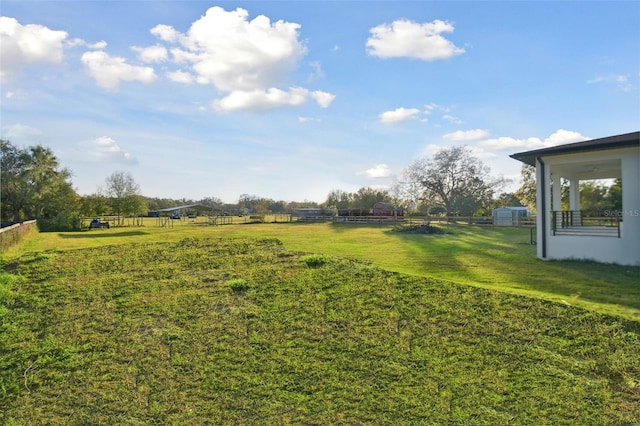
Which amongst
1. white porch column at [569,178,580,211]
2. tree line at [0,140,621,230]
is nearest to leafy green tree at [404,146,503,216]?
tree line at [0,140,621,230]

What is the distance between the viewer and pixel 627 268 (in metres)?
9.72

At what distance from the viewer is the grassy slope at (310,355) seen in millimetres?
3725

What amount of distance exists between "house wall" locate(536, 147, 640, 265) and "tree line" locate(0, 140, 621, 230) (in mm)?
17663

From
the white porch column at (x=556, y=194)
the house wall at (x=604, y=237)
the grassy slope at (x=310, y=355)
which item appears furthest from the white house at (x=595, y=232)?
the grassy slope at (x=310, y=355)

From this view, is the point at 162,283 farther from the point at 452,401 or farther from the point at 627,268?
the point at 627,268

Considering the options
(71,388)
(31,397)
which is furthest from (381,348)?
(31,397)

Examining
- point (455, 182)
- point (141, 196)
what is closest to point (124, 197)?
point (141, 196)

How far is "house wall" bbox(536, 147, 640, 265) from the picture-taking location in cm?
1027

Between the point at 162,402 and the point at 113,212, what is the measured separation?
140ft

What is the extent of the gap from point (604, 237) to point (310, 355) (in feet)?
32.2

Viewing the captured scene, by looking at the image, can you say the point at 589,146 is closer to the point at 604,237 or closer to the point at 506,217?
the point at 604,237

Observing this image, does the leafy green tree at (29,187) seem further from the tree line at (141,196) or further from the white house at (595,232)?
the white house at (595,232)

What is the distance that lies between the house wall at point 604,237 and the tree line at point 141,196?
17663 millimetres

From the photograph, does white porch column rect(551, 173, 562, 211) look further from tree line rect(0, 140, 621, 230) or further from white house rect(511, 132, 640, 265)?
tree line rect(0, 140, 621, 230)
